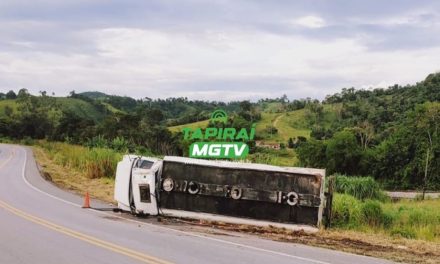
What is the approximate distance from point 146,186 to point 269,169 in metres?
4.05

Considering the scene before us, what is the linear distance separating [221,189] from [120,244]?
5.74 metres

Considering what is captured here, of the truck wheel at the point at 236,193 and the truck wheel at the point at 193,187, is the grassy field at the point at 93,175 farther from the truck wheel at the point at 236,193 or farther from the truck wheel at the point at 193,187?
the truck wheel at the point at 236,193

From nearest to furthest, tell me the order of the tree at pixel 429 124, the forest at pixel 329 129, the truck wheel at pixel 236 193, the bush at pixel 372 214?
the truck wheel at pixel 236 193 → the bush at pixel 372 214 → the forest at pixel 329 129 → the tree at pixel 429 124

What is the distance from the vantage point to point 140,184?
666 inches

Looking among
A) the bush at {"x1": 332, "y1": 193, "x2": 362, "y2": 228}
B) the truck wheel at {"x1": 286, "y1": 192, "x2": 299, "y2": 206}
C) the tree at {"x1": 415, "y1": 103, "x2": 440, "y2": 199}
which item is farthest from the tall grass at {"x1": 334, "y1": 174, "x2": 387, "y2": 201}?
the tree at {"x1": 415, "y1": 103, "x2": 440, "y2": 199}

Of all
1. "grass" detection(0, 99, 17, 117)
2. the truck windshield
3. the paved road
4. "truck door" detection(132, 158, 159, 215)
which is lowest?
the paved road

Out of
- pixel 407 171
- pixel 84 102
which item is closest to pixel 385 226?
pixel 407 171

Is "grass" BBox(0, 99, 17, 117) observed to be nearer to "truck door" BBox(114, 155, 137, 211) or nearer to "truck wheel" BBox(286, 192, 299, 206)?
"truck door" BBox(114, 155, 137, 211)

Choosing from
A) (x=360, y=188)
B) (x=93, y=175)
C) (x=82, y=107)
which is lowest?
(x=360, y=188)

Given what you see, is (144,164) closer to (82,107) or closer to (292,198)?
(292,198)

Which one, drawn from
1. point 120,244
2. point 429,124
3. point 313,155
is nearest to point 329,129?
point 429,124

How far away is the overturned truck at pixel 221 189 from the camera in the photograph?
51.3 feet

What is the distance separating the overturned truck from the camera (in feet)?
51.3

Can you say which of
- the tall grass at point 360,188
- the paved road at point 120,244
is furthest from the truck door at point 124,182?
the tall grass at point 360,188
